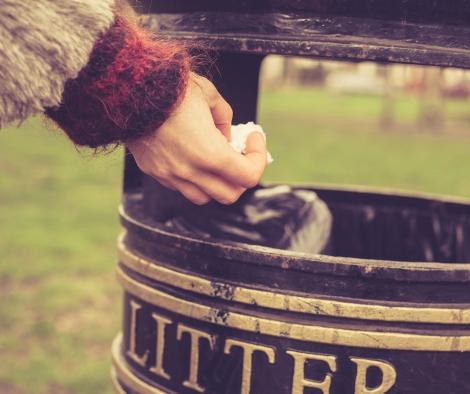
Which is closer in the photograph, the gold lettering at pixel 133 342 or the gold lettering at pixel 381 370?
the gold lettering at pixel 381 370

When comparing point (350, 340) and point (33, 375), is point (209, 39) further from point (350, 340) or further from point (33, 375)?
point (33, 375)

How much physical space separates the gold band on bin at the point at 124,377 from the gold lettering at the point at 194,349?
0.07 metres

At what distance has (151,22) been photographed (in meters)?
1.45

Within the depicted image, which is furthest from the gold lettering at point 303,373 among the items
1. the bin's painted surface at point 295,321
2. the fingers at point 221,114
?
the fingers at point 221,114

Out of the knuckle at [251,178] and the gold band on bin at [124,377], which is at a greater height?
the knuckle at [251,178]

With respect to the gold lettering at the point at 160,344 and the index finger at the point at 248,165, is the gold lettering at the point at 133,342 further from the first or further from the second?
the index finger at the point at 248,165

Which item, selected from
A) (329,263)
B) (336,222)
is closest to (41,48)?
(329,263)

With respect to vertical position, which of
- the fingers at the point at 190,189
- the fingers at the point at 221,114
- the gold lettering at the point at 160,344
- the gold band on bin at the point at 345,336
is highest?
the fingers at the point at 221,114

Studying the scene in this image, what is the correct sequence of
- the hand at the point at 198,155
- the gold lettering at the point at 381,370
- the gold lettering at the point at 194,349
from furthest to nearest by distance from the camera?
1. the gold lettering at the point at 194,349
2. the gold lettering at the point at 381,370
3. the hand at the point at 198,155

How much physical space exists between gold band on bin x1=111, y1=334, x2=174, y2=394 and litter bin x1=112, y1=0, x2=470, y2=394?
1.8 inches

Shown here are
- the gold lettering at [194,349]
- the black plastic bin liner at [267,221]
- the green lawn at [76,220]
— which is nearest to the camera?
the gold lettering at [194,349]

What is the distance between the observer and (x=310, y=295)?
1.21 meters

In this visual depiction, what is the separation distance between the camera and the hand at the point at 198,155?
1.10 m

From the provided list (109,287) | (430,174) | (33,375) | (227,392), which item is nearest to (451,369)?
(227,392)
